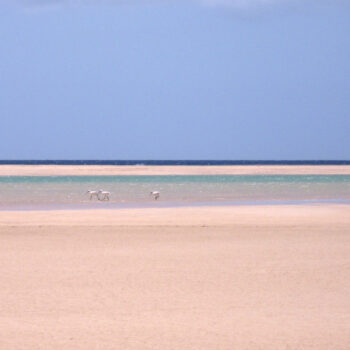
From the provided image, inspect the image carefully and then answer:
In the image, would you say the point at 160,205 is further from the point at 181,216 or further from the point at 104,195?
the point at 104,195

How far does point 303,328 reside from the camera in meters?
7.50

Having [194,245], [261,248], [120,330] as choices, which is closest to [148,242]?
[194,245]

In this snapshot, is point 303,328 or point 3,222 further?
point 3,222

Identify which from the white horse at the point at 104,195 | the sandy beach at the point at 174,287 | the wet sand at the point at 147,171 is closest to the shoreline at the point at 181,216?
the sandy beach at the point at 174,287

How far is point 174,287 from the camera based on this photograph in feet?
31.2

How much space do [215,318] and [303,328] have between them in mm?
973

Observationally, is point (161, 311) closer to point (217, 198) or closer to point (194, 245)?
point (194, 245)

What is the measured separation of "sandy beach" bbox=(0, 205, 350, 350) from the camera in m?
7.17

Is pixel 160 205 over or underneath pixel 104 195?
over

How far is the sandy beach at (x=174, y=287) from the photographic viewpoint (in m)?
7.17

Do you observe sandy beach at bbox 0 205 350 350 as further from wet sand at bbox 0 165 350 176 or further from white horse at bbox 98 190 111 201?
wet sand at bbox 0 165 350 176

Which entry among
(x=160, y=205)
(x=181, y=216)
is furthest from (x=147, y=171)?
(x=181, y=216)

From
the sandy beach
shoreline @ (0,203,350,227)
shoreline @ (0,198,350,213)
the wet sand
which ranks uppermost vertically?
the sandy beach

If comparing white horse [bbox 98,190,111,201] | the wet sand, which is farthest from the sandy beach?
the wet sand
